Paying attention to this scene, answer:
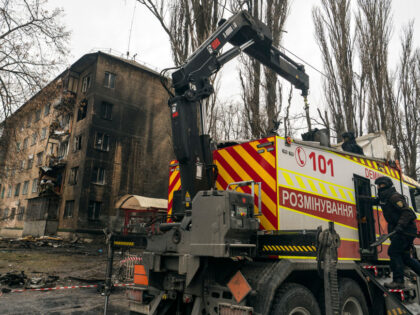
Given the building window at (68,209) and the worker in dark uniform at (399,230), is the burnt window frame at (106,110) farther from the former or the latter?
the worker in dark uniform at (399,230)

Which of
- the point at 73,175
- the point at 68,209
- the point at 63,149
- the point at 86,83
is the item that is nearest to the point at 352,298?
the point at 68,209

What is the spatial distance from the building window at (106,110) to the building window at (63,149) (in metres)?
4.88

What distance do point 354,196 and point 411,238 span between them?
3.56ft

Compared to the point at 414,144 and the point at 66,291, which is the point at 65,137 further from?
the point at 414,144

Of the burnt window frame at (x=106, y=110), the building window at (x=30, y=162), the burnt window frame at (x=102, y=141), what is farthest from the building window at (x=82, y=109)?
the building window at (x=30, y=162)

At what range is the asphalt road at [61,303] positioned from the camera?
19.6 ft

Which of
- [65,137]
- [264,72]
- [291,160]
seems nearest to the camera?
[291,160]

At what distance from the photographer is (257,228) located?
3873mm

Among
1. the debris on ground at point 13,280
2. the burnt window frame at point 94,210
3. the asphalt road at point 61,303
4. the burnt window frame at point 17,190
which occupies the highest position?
the burnt window frame at point 17,190

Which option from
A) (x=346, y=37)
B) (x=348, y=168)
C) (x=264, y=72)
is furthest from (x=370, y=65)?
(x=348, y=168)

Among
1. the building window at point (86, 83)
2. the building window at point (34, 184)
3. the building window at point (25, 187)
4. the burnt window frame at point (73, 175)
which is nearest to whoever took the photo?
the burnt window frame at point (73, 175)

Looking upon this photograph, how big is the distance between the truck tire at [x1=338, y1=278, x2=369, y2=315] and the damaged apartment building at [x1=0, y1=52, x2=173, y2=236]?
73.2 ft

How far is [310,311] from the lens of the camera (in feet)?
12.9

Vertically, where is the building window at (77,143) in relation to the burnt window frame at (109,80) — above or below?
below
